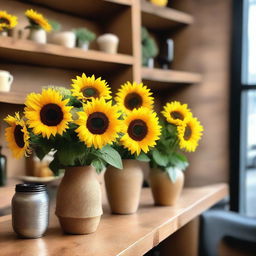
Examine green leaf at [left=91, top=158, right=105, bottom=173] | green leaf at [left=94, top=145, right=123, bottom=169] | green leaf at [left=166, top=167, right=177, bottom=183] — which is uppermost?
green leaf at [left=94, top=145, right=123, bottom=169]

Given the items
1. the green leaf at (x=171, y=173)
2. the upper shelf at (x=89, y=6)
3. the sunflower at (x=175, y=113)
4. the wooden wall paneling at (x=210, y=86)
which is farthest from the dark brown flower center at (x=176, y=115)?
the wooden wall paneling at (x=210, y=86)

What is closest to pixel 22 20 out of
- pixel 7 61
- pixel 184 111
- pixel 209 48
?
pixel 7 61

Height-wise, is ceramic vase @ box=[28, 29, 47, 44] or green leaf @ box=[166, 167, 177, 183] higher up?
ceramic vase @ box=[28, 29, 47, 44]

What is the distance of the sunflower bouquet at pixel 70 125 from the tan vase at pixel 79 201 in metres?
0.04

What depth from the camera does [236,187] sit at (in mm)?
2652

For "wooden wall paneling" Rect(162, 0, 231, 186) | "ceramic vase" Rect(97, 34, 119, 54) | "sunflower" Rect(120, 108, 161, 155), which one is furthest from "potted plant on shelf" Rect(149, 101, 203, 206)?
"wooden wall paneling" Rect(162, 0, 231, 186)

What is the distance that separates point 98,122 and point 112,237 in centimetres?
38

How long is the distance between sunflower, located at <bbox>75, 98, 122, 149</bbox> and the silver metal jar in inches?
8.5

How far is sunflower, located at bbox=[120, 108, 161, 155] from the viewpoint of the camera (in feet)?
4.11

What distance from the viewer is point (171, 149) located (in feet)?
5.26

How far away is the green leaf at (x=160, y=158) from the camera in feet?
5.13

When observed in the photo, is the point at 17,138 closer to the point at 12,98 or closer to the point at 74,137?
the point at 74,137

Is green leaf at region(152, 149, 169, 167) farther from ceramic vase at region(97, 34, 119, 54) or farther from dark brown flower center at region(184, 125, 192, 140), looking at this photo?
ceramic vase at region(97, 34, 119, 54)

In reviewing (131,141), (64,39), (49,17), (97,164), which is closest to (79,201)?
(97,164)
